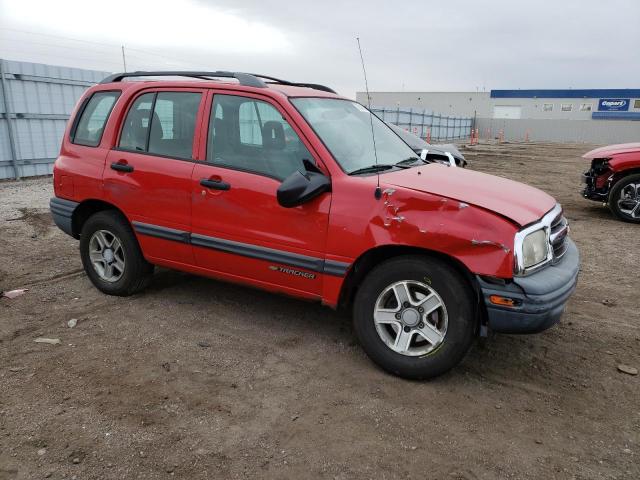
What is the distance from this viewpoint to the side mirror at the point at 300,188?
3.28 metres

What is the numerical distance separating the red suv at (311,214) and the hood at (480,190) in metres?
0.02

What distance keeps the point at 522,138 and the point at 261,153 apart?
4878 cm

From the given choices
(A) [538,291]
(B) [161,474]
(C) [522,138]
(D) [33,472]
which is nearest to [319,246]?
(A) [538,291]

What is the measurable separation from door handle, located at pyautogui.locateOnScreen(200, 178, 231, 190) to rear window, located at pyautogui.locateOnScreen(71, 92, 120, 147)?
1322mm

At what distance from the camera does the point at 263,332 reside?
4020mm

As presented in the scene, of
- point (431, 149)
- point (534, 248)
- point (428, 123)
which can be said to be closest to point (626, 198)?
point (431, 149)

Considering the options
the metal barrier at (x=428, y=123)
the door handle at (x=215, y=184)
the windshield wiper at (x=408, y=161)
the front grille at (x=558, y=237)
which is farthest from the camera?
the metal barrier at (x=428, y=123)

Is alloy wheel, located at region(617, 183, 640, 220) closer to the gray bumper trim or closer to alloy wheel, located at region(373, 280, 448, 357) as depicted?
alloy wheel, located at region(373, 280, 448, 357)

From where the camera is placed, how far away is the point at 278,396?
3.16 m

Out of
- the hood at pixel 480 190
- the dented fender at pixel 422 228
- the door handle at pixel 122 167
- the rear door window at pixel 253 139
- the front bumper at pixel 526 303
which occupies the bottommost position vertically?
the front bumper at pixel 526 303

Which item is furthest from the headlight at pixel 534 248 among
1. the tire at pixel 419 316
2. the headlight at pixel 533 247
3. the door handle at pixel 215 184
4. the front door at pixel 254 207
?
the door handle at pixel 215 184

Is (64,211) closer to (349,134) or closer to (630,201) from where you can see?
(349,134)

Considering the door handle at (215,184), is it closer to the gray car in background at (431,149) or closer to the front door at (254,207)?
the front door at (254,207)

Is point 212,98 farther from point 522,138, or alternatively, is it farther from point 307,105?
point 522,138
